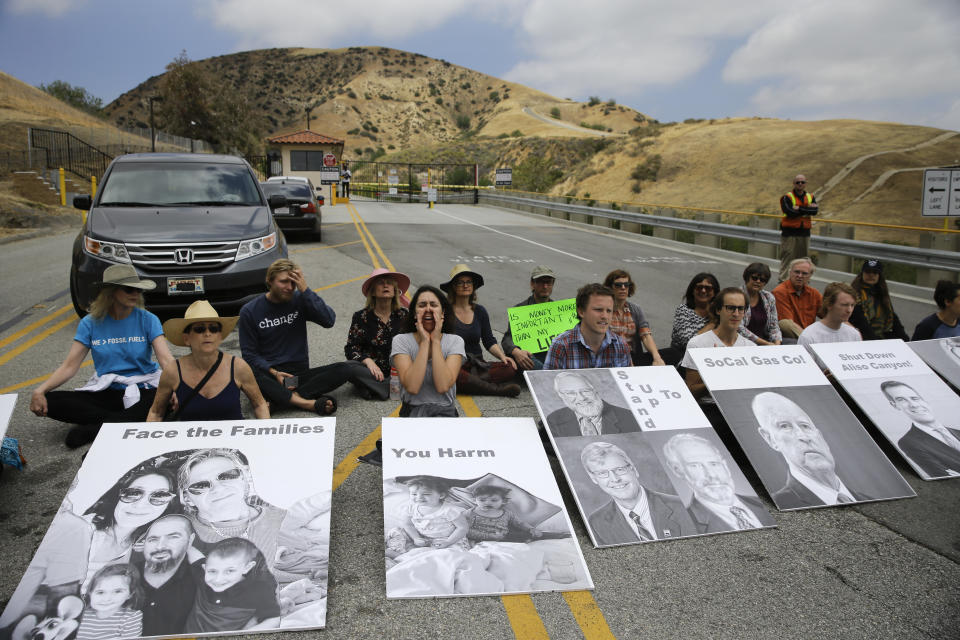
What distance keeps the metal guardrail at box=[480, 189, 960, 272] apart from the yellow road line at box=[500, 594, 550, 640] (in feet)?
39.7

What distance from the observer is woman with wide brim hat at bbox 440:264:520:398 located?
623cm

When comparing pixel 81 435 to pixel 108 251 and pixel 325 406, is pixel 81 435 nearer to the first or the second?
pixel 325 406

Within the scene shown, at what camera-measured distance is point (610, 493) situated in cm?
391

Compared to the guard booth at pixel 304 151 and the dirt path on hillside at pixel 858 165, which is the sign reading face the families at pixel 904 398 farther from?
the guard booth at pixel 304 151

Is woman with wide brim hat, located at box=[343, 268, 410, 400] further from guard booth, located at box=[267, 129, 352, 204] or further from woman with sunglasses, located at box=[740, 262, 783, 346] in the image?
guard booth, located at box=[267, 129, 352, 204]

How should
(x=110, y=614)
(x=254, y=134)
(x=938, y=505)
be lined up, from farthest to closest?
1. (x=254, y=134)
2. (x=938, y=505)
3. (x=110, y=614)

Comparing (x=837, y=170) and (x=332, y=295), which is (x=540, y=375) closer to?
(x=332, y=295)

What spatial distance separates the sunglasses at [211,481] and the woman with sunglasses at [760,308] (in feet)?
16.0

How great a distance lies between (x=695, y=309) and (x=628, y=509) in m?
3.19

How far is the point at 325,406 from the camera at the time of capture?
5.59 meters

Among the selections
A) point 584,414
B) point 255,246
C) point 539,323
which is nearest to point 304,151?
point 255,246

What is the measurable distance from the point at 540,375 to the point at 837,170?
122 ft

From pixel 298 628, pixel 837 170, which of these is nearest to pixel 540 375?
pixel 298 628

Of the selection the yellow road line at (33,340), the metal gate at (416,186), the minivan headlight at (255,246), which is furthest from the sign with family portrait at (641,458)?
the metal gate at (416,186)
